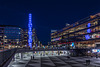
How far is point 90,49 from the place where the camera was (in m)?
88.0

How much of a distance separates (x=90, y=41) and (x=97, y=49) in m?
26.6

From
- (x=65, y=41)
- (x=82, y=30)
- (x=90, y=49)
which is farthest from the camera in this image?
(x=65, y=41)

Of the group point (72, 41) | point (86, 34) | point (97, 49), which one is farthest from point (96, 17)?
point (72, 41)

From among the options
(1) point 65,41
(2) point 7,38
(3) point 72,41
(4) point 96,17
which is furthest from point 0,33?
(4) point 96,17

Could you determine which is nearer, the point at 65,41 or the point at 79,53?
the point at 79,53

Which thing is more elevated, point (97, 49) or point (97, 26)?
point (97, 26)

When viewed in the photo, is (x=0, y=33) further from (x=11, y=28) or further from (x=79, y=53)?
(x=79, y=53)

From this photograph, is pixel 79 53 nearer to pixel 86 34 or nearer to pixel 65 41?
pixel 86 34

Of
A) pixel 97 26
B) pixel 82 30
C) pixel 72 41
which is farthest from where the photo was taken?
pixel 72 41

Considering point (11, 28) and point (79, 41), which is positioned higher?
point (11, 28)

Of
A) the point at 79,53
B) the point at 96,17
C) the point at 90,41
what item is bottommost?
the point at 79,53

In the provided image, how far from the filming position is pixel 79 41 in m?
120

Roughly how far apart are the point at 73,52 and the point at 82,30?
23.9 meters

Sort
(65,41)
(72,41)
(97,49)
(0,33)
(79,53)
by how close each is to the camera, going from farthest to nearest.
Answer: (0,33)
(65,41)
(72,41)
(79,53)
(97,49)
